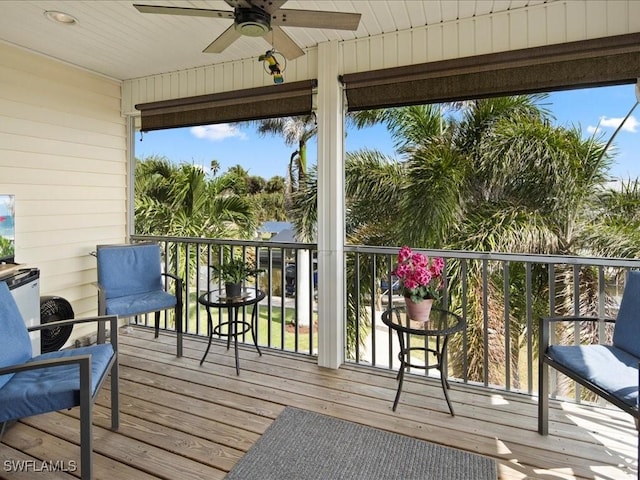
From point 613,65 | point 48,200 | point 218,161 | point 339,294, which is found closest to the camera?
point 613,65

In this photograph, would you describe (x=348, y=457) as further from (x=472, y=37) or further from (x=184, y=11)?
(x=472, y=37)

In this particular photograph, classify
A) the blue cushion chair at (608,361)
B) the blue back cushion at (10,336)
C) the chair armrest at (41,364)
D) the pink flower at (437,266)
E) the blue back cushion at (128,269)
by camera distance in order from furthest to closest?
the blue back cushion at (128,269) → the pink flower at (437,266) → the blue back cushion at (10,336) → the blue cushion chair at (608,361) → the chair armrest at (41,364)

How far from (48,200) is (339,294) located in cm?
272

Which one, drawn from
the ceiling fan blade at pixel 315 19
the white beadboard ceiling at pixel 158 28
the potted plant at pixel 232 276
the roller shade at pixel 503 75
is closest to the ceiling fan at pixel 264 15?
the ceiling fan blade at pixel 315 19

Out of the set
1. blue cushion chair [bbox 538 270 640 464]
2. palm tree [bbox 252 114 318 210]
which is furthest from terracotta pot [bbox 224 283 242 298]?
palm tree [bbox 252 114 318 210]

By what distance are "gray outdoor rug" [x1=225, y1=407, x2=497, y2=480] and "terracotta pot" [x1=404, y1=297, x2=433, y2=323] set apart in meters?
0.69

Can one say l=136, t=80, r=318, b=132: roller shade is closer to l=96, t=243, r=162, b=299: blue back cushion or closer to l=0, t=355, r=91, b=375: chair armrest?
l=96, t=243, r=162, b=299: blue back cushion

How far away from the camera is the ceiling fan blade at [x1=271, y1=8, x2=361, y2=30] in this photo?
5.42ft

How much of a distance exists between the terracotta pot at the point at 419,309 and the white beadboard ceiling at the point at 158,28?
6.35 feet

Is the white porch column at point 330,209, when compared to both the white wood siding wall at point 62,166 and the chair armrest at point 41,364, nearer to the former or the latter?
the chair armrest at point 41,364

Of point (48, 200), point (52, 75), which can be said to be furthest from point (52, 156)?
point (52, 75)

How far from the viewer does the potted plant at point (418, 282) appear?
2.30m

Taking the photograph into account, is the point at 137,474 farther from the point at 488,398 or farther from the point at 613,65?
the point at 613,65

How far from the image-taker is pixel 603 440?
2031 mm
